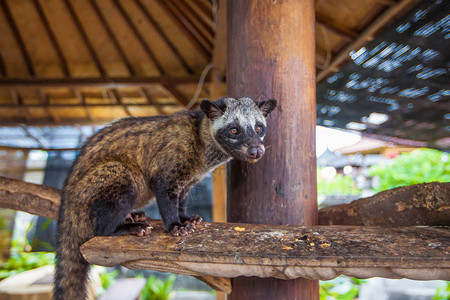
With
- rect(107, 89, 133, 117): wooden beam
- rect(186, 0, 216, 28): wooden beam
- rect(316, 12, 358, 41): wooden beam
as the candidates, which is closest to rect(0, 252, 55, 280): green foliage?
rect(107, 89, 133, 117): wooden beam

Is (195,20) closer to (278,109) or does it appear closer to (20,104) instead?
(278,109)

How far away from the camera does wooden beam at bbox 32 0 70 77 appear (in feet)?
23.9

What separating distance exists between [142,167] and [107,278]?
6719 millimetres

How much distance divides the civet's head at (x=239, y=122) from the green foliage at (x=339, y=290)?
15.7ft

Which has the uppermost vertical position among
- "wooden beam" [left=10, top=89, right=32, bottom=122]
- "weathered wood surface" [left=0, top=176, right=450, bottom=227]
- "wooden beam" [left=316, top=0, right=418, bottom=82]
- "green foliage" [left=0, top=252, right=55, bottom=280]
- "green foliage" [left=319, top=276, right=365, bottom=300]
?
"wooden beam" [left=10, top=89, right=32, bottom=122]

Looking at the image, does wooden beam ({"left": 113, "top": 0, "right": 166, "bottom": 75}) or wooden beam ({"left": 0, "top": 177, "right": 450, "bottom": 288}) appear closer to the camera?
wooden beam ({"left": 0, "top": 177, "right": 450, "bottom": 288})

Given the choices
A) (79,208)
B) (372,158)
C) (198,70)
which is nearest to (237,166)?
(79,208)

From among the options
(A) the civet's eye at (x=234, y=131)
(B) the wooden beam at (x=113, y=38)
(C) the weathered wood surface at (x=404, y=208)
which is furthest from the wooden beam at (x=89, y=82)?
(C) the weathered wood surface at (x=404, y=208)

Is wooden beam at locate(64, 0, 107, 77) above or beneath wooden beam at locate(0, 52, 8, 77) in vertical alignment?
above

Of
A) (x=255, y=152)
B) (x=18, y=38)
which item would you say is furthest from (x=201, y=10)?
(x=255, y=152)

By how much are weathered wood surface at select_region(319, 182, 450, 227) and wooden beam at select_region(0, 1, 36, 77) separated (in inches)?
322

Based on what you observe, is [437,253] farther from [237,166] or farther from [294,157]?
[237,166]

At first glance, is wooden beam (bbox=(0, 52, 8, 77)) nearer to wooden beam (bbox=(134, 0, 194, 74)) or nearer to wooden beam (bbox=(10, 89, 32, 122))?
wooden beam (bbox=(10, 89, 32, 122))

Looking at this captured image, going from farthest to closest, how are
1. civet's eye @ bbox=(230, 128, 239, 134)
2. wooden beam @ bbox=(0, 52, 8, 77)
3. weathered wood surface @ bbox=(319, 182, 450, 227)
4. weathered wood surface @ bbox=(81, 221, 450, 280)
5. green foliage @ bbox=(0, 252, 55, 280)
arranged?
wooden beam @ bbox=(0, 52, 8, 77) → green foliage @ bbox=(0, 252, 55, 280) → civet's eye @ bbox=(230, 128, 239, 134) → weathered wood surface @ bbox=(319, 182, 450, 227) → weathered wood surface @ bbox=(81, 221, 450, 280)
